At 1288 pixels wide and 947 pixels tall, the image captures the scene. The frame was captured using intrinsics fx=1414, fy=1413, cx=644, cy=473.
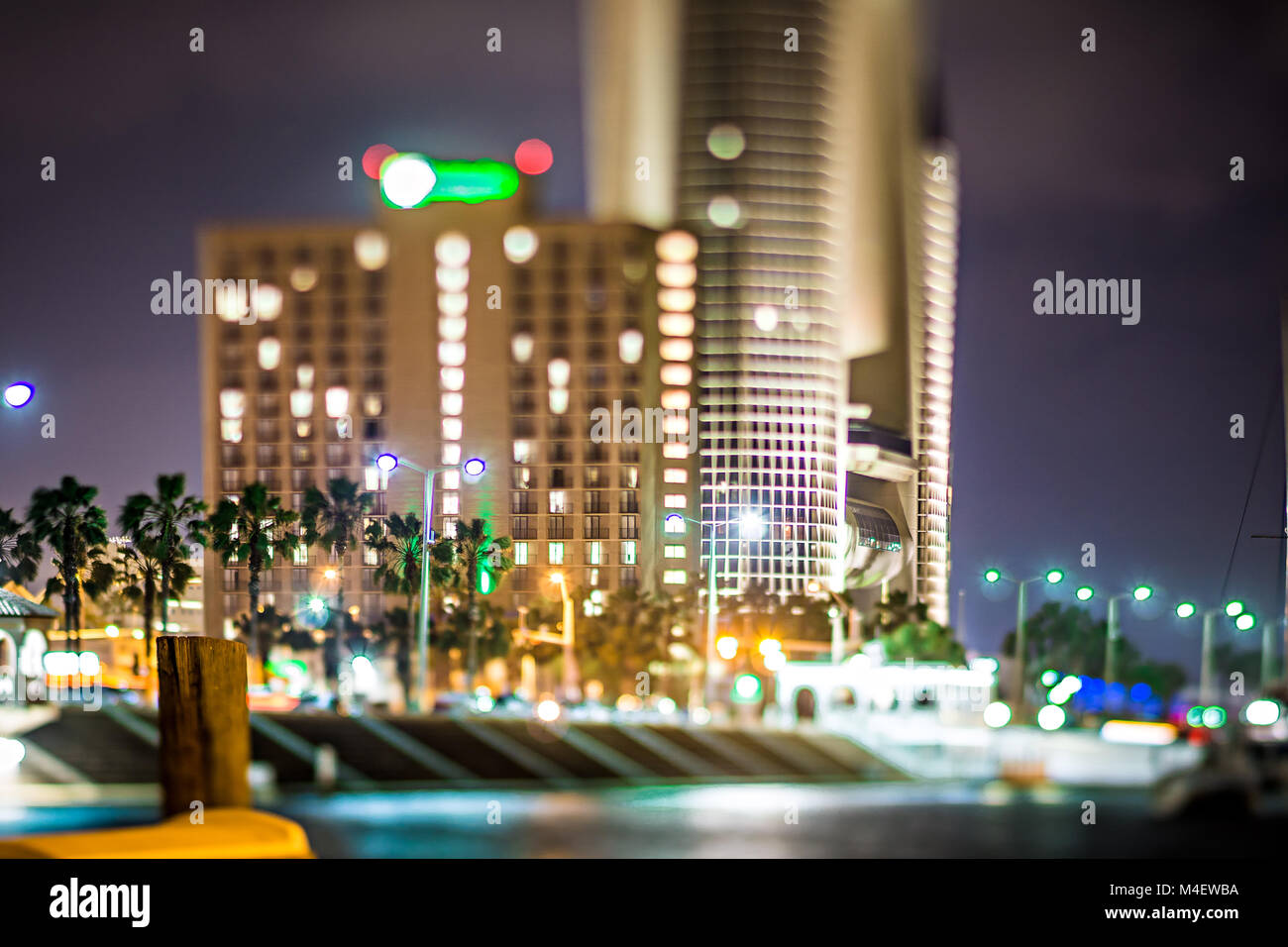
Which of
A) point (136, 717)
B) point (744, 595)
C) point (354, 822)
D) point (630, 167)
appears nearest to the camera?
point (354, 822)

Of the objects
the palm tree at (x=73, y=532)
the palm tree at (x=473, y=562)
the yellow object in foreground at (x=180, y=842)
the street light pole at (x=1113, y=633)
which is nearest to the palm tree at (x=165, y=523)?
the palm tree at (x=73, y=532)

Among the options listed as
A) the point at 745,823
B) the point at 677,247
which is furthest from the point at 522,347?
the point at 677,247

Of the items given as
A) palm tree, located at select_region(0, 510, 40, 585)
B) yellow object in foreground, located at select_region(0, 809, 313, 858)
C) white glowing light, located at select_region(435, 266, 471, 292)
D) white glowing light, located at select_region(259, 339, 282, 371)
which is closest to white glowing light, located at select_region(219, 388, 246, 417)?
white glowing light, located at select_region(259, 339, 282, 371)

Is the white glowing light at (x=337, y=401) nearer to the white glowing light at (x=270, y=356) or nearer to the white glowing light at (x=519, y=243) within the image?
the white glowing light at (x=270, y=356)

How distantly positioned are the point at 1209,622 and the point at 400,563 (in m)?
16.1

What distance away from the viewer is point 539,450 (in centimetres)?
2175

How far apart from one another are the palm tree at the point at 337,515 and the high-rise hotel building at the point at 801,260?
22.2 feet

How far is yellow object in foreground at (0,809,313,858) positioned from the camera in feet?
29.7

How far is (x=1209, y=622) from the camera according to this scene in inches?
707

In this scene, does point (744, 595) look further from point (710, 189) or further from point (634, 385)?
point (710, 189)

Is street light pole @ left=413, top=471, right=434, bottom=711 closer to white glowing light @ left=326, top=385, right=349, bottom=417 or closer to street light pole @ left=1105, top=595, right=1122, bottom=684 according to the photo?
white glowing light @ left=326, top=385, right=349, bottom=417
